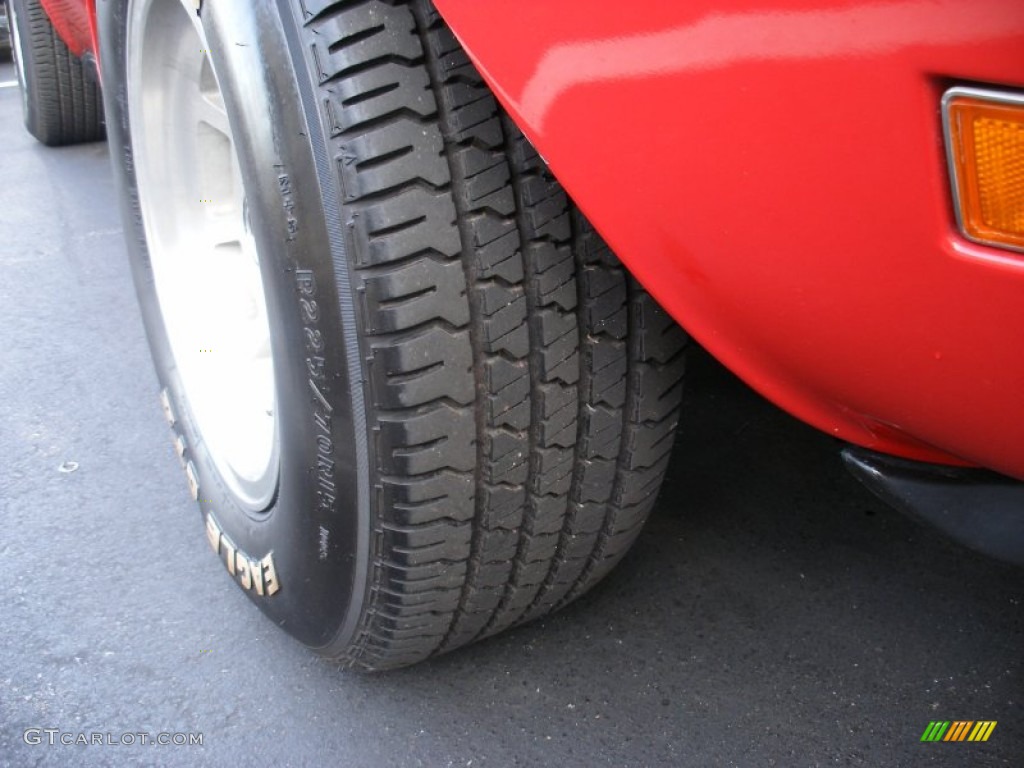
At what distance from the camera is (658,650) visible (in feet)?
4.69

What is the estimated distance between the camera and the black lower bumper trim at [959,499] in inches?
34.0

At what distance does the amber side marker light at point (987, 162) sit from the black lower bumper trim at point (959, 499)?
0.29 m

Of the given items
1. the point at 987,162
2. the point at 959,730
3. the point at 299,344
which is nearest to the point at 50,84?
the point at 299,344

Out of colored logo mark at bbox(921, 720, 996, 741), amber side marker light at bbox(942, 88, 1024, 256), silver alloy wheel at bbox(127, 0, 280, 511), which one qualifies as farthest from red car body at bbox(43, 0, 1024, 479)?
silver alloy wheel at bbox(127, 0, 280, 511)

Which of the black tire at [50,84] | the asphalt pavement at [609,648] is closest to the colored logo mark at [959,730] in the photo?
the asphalt pavement at [609,648]

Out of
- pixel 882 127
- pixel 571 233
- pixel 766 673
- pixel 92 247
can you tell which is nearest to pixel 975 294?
pixel 882 127

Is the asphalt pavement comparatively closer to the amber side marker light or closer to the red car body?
the red car body

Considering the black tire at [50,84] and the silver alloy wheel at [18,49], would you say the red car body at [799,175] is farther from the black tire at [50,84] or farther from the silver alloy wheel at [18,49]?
the silver alloy wheel at [18,49]

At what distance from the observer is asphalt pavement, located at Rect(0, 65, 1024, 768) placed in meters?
1.30

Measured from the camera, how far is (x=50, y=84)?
12.4 feet

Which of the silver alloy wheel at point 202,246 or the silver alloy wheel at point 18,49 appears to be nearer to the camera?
the silver alloy wheel at point 202,246

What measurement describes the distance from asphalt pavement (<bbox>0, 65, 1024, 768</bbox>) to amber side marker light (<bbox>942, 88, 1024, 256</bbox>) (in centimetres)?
51

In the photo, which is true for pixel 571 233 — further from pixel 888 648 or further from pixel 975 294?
pixel 888 648

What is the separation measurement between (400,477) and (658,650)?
0.57 m
